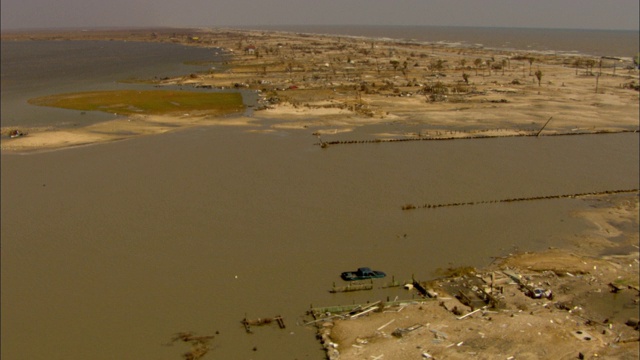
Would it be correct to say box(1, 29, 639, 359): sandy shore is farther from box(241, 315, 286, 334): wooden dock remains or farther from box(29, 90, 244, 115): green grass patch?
box(29, 90, 244, 115): green grass patch

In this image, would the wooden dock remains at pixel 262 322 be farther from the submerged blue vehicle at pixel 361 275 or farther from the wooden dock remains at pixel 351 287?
the submerged blue vehicle at pixel 361 275

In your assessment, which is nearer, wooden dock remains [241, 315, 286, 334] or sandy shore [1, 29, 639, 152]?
wooden dock remains [241, 315, 286, 334]

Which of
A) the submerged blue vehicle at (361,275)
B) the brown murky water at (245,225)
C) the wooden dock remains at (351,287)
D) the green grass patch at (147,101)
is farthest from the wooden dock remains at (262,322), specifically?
the green grass patch at (147,101)

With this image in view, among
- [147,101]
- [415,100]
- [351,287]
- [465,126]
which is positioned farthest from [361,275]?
[147,101]

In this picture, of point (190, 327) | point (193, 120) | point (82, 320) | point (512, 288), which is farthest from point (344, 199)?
point (193, 120)

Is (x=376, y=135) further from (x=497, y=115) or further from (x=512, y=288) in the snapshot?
(x=512, y=288)

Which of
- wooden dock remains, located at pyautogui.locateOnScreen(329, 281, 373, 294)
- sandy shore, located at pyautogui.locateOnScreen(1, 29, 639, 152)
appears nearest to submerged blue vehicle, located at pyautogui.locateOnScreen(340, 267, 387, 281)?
wooden dock remains, located at pyautogui.locateOnScreen(329, 281, 373, 294)
